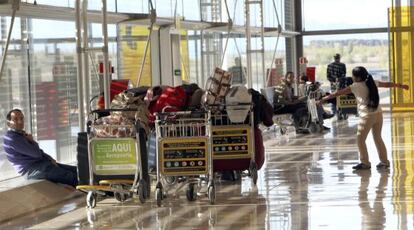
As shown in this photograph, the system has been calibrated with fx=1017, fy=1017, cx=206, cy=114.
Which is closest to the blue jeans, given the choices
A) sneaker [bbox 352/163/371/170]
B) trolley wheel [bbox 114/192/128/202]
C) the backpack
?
trolley wheel [bbox 114/192/128/202]

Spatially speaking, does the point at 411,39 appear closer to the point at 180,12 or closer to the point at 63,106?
the point at 180,12

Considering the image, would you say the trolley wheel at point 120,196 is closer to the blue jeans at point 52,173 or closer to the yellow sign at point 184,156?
the yellow sign at point 184,156

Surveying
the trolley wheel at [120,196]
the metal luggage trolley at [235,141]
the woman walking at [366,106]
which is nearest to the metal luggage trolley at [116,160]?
the trolley wheel at [120,196]

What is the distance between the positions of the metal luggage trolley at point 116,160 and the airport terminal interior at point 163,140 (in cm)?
1

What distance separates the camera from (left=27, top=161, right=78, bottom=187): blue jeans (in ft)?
39.0

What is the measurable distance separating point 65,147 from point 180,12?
6.16 metres

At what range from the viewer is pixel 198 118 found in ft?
36.2

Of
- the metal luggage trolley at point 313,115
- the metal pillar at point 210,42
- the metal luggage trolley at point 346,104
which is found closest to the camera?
the metal luggage trolley at point 313,115

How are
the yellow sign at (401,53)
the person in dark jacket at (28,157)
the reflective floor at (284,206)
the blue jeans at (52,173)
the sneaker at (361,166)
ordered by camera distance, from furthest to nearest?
the yellow sign at (401,53)
the sneaker at (361,166)
the blue jeans at (52,173)
the person in dark jacket at (28,157)
the reflective floor at (284,206)

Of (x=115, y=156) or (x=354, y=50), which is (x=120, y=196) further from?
(x=354, y=50)

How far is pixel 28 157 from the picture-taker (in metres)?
11.7

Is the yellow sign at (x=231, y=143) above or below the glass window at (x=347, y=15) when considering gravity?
below

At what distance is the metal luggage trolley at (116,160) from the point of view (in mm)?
10688

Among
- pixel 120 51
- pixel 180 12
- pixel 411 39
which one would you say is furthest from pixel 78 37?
pixel 411 39
